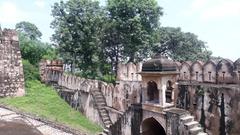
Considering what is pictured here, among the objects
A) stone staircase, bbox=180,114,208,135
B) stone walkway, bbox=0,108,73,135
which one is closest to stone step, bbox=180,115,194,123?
stone staircase, bbox=180,114,208,135

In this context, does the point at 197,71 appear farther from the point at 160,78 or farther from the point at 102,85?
the point at 102,85

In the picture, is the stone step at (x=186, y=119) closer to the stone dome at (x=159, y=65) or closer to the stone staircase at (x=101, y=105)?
the stone dome at (x=159, y=65)

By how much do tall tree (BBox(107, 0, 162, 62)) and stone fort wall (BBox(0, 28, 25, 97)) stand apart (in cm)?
787

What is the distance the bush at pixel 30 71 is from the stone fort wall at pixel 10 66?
2143mm

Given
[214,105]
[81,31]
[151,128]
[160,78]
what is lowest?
[151,128]

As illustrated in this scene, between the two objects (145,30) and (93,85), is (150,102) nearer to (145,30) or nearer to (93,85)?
(93,85)

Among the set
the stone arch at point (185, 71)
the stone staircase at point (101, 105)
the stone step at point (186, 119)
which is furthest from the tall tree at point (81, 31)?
the stone step at point (186, 119)

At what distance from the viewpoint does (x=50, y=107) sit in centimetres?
1656

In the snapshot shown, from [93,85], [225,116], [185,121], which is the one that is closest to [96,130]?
[93,85]

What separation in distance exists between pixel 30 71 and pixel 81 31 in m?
5.13

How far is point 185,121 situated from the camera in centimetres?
965

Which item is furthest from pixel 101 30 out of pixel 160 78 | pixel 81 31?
pixel 160 78

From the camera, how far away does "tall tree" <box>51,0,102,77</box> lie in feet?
75.0

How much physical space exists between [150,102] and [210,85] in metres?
2.37
